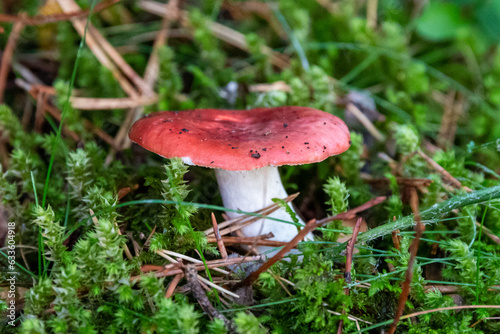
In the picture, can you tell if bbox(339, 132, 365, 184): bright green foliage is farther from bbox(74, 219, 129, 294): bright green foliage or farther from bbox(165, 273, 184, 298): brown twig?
bbox(74, 219, 129, 294): bright green foliage

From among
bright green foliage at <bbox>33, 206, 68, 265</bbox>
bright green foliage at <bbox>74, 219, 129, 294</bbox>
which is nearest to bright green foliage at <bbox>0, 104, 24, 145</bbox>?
bright green foliage at <bbox>33, 206, 68, 265</bbox>

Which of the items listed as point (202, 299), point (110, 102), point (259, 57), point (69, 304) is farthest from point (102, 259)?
point (259, 57)

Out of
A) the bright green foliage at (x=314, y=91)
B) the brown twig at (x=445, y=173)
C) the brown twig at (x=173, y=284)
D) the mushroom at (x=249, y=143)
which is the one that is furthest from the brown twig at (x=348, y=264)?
the bright green foliage at (x=314, y=91)

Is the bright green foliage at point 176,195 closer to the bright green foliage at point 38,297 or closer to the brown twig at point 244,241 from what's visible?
the brown twig at point 244,241

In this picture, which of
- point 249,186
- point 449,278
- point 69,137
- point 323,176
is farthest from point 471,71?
point 69,137

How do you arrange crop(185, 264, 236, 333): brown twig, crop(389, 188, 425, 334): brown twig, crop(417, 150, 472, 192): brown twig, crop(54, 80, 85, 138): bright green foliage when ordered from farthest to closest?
crop(54, 80, 85, 138): bright green foliage < crop(417, 150, 472, 192): brown twig < crop(185, 264, 236, 333): brown twig < crop(389, 188, 425, 334): brown twig

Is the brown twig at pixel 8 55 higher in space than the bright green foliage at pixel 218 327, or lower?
higher

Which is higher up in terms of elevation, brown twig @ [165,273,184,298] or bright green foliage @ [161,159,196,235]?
bright green foliage @ [161,159,196,235]
